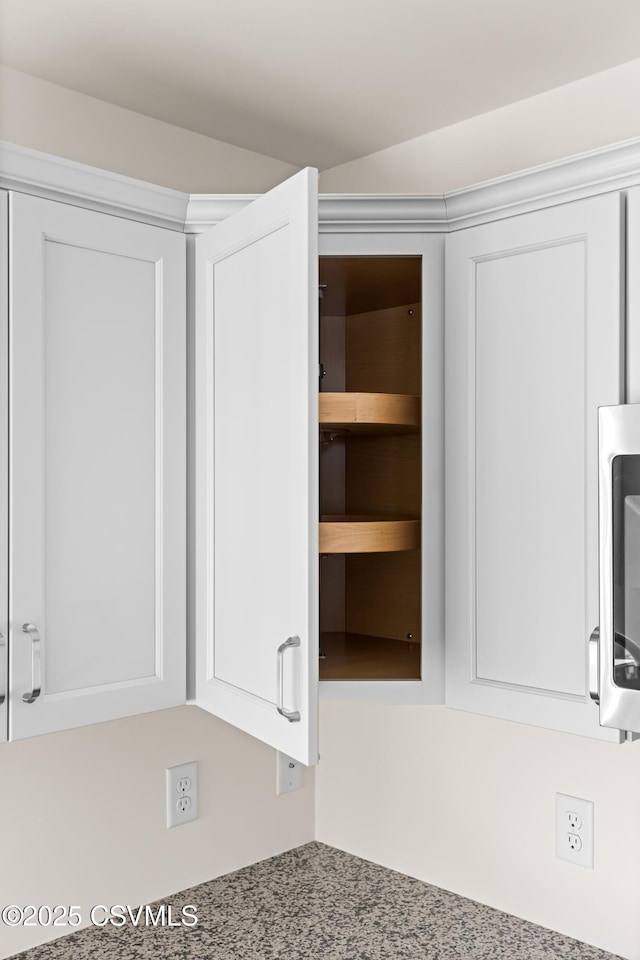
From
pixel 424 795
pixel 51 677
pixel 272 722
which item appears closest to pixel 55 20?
pixel 51 677

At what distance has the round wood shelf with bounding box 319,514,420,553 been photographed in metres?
1.42

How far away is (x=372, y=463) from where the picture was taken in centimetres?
174

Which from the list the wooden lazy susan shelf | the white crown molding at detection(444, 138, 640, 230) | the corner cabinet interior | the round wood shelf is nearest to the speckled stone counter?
the corner cabinet interior

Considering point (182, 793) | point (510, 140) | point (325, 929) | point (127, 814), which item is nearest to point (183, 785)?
point (182, 793)

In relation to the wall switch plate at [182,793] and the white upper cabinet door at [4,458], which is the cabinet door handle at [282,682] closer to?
the white upper cabinet door at [4,458]

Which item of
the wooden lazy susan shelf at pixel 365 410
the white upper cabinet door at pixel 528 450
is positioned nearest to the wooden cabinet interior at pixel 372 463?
the wooden lazy susan shelf at pixel 365 410

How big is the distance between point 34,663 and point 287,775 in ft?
2.98

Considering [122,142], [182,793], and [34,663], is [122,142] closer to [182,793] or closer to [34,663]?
[34,663]

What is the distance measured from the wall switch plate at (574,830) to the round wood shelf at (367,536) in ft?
1.82

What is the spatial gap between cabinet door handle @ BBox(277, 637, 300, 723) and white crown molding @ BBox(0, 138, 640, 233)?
0.73 metres

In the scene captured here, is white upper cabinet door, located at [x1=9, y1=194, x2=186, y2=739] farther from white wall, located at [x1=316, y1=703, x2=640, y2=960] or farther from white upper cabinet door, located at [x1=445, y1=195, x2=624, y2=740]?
white wall, located at [x1=316, y1=703, x2=640, y2=960]

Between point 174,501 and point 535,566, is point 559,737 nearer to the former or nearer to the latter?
point 535,566

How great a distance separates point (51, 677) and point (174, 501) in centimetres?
34

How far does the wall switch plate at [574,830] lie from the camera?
4.91 feet
